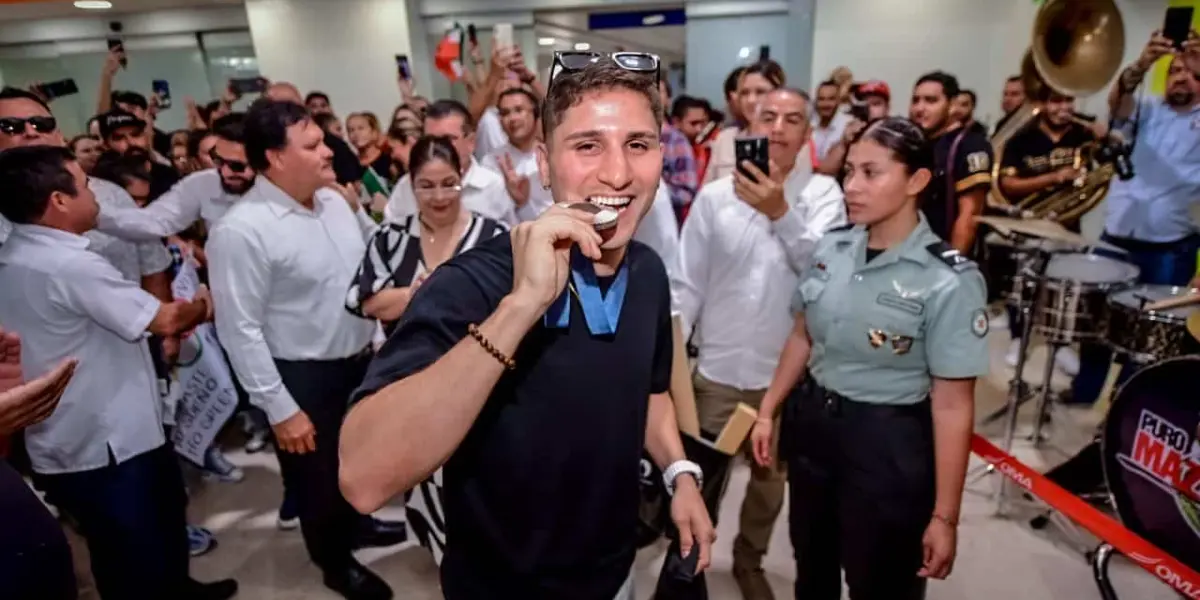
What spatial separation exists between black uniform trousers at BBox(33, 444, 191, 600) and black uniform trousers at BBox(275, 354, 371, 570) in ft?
1.38

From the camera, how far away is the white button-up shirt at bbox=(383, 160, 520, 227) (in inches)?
122

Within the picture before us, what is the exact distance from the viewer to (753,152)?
206 centimetres

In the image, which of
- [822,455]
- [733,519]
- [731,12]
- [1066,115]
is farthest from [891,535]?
[731,12]

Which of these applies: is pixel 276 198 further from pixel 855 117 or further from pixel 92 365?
pixel 855 117

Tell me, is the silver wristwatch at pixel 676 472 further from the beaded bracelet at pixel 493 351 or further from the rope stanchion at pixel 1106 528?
the rope stanchion at pixel 1106 528

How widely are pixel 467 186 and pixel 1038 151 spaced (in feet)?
12.1

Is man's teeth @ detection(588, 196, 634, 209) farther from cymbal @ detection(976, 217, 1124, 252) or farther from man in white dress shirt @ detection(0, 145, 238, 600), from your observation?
cymbal @ detection(976, 217, 1124, 252)

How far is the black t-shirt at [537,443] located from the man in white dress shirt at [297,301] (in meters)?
1.38

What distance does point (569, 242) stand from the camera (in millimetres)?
840

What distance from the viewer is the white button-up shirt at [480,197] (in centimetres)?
311

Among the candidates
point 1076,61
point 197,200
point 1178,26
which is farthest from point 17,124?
point 1178,26

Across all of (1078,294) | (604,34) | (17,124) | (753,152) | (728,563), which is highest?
(604,34)

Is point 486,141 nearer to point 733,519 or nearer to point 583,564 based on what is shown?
point 733,519

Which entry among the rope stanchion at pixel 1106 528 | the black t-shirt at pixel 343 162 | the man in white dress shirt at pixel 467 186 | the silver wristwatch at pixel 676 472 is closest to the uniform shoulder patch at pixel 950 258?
the rope stanchion at pixel 1106 528
